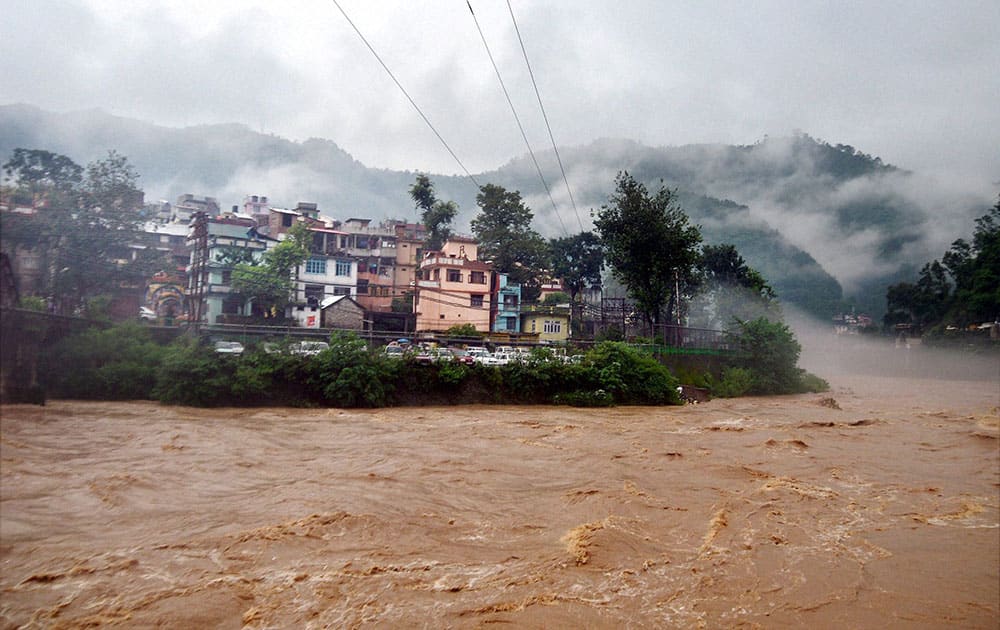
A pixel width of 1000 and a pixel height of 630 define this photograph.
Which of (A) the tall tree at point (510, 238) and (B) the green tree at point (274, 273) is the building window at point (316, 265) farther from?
(A) the tall tree at point (510, 238)

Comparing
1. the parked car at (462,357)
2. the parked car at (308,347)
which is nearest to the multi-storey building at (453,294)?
the parked car at (462,357)

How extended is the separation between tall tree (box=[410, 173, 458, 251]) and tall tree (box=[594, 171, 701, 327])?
13.5 metres

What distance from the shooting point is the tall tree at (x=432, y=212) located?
39656 mm

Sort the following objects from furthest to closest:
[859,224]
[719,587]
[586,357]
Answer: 1. [586,357]
2. [859,224]
3. [719,587]

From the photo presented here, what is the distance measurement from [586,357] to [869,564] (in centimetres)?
1483

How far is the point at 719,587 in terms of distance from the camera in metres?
4.83

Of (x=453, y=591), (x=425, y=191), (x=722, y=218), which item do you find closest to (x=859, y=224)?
(x=722, y=218)

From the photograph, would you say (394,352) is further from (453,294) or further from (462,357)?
(453,294)

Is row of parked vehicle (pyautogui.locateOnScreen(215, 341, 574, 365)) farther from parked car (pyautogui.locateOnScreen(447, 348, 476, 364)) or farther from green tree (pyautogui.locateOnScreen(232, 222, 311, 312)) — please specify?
green tree (pyautogui.locateOnScreen(232, 222, 311, 312))

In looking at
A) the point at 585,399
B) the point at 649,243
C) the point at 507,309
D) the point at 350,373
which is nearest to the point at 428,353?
the point at 350,373

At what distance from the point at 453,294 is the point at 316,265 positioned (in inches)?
298

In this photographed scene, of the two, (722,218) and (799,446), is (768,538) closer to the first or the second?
(799,446)

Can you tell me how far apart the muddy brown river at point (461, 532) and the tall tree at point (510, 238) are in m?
26.7

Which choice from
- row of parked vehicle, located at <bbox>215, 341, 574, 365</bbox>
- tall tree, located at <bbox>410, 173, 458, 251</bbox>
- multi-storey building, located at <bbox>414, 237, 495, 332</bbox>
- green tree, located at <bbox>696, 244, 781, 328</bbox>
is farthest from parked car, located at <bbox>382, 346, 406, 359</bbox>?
tall tree, located at <bbox>410, 173, 458, 251</bbox>
